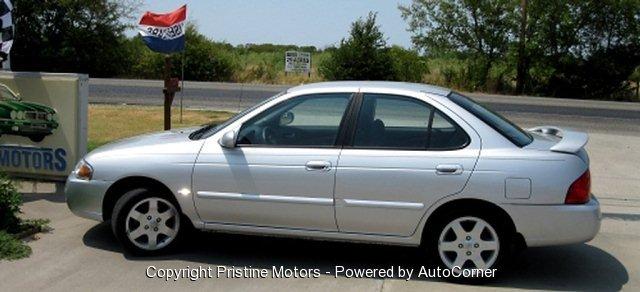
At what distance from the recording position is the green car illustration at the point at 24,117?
27.4 feet

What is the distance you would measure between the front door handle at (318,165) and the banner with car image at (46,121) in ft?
13.3

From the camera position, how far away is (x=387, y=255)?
6.19 metres

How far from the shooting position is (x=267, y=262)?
5.89 metres

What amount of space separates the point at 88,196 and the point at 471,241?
3.16m

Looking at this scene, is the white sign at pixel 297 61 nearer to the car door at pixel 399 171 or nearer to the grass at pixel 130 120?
the grass at pixel 130 120

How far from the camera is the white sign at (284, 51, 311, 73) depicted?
115 feet

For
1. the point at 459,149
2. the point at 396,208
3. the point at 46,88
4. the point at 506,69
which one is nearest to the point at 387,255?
the point at 396,208

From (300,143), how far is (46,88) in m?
4.20

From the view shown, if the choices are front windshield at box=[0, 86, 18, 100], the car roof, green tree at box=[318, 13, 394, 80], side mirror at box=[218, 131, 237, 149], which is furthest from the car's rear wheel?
green tree at box=[318, 13, 394, 80]

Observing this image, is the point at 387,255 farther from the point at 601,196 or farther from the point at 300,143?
the point at 601,196

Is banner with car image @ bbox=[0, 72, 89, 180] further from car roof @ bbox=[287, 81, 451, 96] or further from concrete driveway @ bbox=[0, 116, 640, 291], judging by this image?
car roof @ bbox=[287, 81, 451, 96]

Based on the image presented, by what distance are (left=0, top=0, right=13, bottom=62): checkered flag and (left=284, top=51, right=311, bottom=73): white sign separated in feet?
86.3

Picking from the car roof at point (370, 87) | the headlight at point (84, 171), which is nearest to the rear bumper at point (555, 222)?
the car roof at point (370, 87)

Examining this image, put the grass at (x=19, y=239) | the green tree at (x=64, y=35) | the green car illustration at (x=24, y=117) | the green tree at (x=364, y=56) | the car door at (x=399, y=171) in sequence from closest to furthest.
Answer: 1. the car door at (x=399, y=171)
2. the grass at (x=19, y=239)
3. the green car illustration at (x=24, y=117)
4. the green tree at (x=364, y=56)
5. the green tree at (x=64, y=35)
